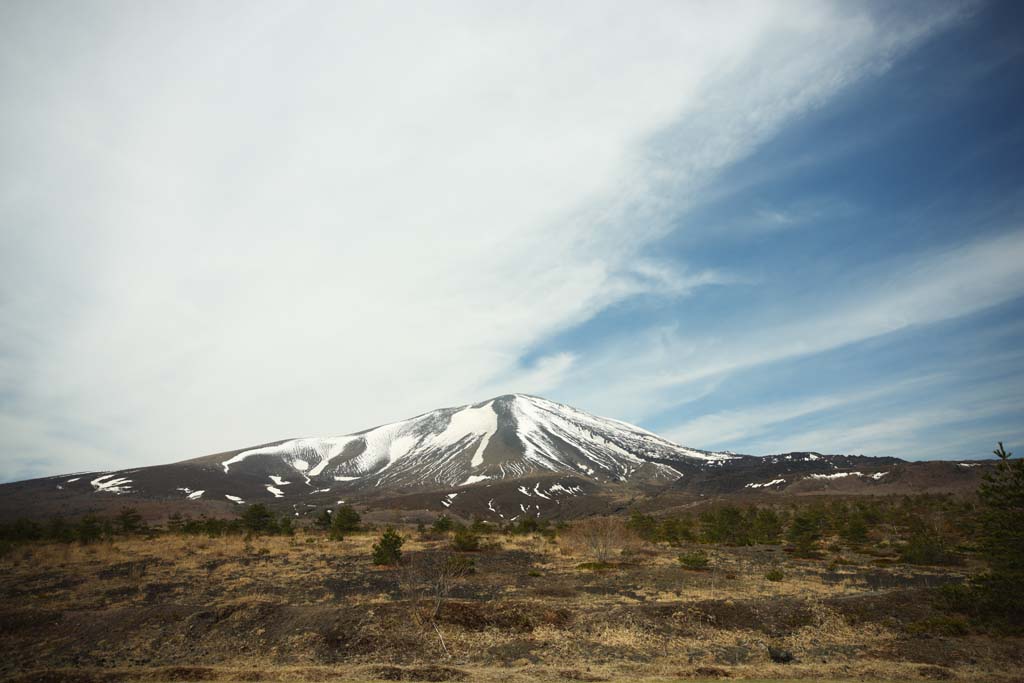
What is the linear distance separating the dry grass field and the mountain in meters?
72.1

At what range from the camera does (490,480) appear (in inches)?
5640

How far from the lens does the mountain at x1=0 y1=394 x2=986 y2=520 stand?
315 feet

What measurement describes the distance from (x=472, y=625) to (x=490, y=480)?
13273 centimetres

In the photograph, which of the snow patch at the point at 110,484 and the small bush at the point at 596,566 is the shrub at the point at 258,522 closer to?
the small bush at the point at 596,566

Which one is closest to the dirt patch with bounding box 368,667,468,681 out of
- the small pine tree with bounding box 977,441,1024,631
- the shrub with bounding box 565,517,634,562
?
the small pine tree with bounding box 977,441,1024,631

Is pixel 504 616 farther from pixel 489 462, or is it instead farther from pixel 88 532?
pixel 489 462

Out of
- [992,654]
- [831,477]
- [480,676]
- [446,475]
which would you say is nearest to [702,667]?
[480,676]

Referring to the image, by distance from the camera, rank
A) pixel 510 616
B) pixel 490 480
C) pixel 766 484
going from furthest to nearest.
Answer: pixel 490 480, pixel 766 484, pixel 510 616

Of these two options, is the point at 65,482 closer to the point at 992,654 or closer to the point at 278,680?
the point at 278,680

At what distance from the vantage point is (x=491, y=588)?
65.4 feet

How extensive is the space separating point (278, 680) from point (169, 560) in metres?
19.9

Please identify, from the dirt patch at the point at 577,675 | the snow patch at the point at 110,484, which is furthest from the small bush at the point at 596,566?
the snow patch at the point at 110,484

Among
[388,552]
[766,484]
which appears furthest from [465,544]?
[766,484]

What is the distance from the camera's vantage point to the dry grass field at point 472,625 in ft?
37.0
